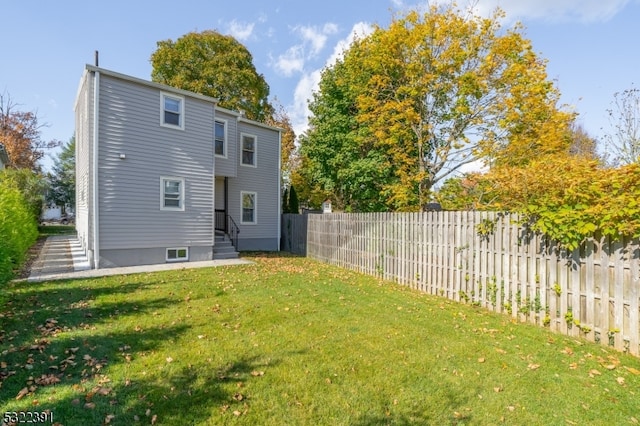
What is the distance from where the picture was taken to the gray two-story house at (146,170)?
383 inches

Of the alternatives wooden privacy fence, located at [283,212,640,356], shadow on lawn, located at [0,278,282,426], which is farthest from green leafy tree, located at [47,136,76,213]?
wooden privacy fence, located at [283,212,640,356]

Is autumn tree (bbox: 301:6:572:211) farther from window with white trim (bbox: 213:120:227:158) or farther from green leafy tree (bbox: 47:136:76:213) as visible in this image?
green leafy tree (bbox: 47:136:76:213)

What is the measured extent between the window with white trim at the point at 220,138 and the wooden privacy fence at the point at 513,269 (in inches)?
290

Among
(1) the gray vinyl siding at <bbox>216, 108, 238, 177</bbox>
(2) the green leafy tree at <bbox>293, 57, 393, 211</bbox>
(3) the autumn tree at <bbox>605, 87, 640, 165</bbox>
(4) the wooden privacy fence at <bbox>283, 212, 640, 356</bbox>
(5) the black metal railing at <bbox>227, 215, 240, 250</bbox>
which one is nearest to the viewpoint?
(4) the wooden privacy fence at <bbox>283, 212, 640, 356</bbox>

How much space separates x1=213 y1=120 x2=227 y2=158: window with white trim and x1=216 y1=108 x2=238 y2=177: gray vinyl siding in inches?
6.8

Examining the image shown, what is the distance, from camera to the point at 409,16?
41.7 ft

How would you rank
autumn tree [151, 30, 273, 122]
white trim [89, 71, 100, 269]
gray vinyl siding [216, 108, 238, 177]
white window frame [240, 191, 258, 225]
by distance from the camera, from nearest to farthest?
1. white trim [89, 71, 100, 269]
2. gray vinyl siding [216, 108, 238, 177]
3. white window frame [240, 191, 258, 225]
4. autumn tree [151, 30, 273, 122]

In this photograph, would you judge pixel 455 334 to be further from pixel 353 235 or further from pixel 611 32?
pixel 611 32

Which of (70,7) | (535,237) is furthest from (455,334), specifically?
(70,7)

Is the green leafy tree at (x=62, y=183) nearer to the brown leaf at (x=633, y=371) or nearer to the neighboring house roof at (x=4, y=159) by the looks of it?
the neighboring house roof at (x=4, y=159)

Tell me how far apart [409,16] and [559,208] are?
37.0ft

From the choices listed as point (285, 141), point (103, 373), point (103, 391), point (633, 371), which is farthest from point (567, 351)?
point (285, 141)

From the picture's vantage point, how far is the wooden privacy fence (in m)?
4.35

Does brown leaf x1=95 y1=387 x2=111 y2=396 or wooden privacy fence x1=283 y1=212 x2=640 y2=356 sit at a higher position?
wooden privacy fence x1=283 y1=212 x2=640 y2=356
